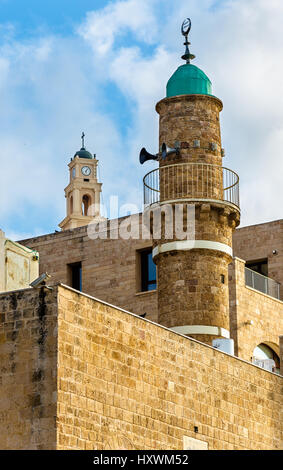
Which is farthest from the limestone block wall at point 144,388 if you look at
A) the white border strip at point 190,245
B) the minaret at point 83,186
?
the minaret at point 83,186

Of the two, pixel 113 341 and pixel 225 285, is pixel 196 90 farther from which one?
pixel 113 341

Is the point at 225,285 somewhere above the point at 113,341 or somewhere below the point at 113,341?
above

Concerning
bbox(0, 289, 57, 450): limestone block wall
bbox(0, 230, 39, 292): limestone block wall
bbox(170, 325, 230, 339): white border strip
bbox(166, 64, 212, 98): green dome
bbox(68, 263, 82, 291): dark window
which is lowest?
bbox(0, 289, 57, 450): limestone block wall

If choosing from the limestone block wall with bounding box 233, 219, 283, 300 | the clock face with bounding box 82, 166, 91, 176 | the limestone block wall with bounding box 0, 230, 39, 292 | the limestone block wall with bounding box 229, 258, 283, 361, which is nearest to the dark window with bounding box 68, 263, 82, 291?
the limestone block wall with bounding box 233, 219, 283, 300

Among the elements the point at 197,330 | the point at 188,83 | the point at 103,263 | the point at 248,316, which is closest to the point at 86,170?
the point at 103,263

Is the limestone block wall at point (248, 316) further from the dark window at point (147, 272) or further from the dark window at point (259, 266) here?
the dark window at point (147, 272)

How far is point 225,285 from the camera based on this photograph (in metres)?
27.0

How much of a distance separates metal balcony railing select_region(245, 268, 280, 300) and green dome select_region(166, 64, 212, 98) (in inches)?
282

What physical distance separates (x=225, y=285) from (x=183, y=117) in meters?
4.11

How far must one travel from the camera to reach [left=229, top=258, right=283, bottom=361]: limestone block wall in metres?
31.7

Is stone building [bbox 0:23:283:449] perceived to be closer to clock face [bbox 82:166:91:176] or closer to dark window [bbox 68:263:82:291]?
dark window [bbox 68:263:82:291]
